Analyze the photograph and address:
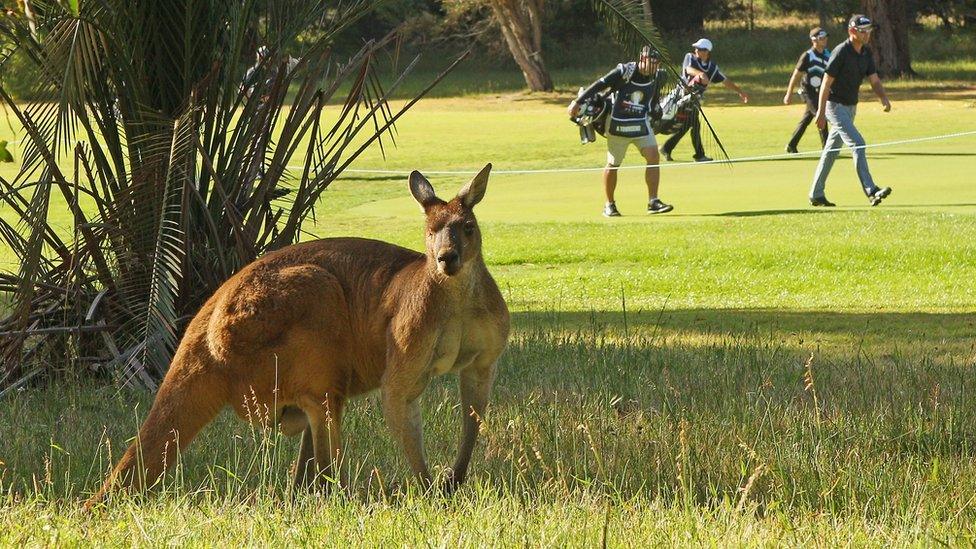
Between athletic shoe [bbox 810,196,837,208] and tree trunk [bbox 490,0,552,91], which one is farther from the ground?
tree trunk [bbox 490,0,552,91]

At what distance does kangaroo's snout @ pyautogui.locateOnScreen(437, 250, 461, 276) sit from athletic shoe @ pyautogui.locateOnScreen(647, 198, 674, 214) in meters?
11.3

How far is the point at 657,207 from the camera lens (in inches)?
613

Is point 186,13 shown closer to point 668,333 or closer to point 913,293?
point 668,333

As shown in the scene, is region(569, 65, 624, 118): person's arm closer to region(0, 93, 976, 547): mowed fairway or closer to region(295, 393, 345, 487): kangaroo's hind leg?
region(0, 93, 976, 547): mowed fairway

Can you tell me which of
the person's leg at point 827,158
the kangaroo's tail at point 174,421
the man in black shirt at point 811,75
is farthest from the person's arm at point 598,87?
the kangaroo's tail at point 174,421

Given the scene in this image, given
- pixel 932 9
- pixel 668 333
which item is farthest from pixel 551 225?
pixel 932 9

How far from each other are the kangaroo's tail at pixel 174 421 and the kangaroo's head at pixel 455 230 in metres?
0.86

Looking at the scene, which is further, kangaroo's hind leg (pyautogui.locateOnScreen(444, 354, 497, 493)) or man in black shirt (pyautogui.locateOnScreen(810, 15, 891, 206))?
man in black shirt (pyautogui.locateOnScreen(810, 15, 891, 206))

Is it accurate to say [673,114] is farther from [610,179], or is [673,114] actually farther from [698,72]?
[610,179]

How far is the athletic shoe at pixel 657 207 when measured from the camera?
50.9 feet

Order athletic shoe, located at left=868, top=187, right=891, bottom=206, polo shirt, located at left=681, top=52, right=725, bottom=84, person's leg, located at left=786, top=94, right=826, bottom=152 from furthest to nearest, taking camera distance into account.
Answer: person's leg, located at left=786, top=94, right=826, bottom=152 → polo shirt, located at left=681, top=52, right=725, bottom=84 → athletic shoe, located at left=868, top=187, right=891, bottom=206

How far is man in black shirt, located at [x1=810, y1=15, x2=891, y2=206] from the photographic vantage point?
15.2 m

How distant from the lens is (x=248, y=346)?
4617 millimetres

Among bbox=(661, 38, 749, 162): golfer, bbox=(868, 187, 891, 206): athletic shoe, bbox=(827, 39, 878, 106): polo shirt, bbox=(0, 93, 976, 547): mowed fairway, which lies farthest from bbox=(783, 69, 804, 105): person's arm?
bbox=(0, 93, 976, 547): mowed fairway
